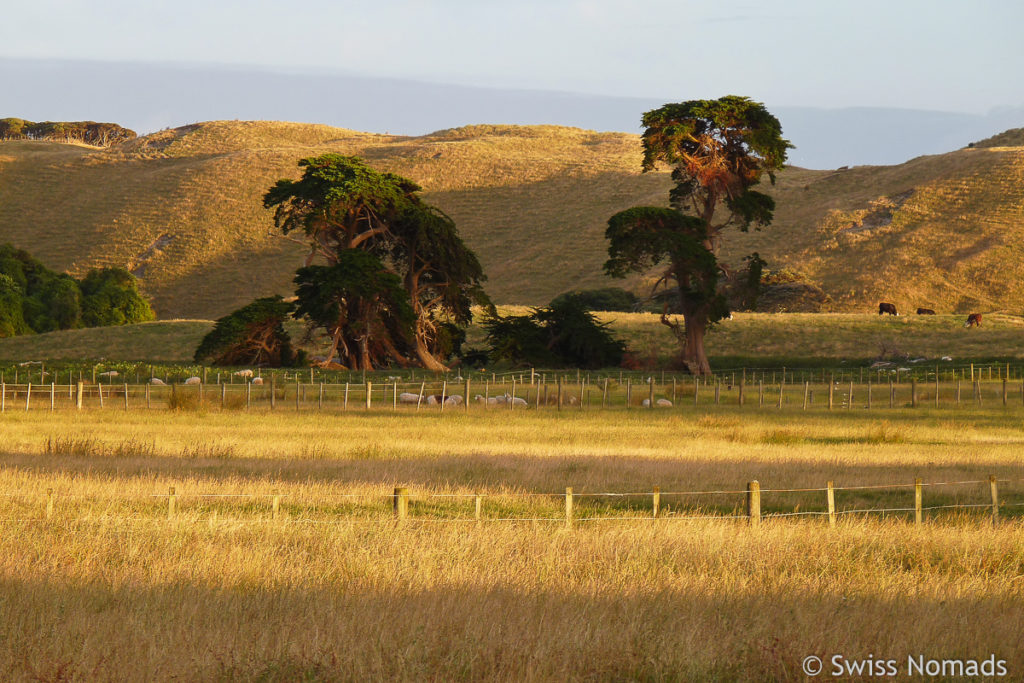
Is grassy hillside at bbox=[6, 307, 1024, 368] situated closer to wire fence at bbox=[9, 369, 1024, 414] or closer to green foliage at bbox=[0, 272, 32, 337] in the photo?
green foliage at bbox=[0, 272, 32, 337]

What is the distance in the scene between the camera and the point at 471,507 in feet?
56.7

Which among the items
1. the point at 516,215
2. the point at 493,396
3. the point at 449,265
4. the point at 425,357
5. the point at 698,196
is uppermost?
the point at 516,215

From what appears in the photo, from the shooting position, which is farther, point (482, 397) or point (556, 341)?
point (556, 341)

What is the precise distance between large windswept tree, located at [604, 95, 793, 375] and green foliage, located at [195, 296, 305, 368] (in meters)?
19.3

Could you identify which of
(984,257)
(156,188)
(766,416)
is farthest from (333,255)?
(156,188)

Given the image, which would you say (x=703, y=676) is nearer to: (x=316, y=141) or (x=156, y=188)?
(x=156, y=188)

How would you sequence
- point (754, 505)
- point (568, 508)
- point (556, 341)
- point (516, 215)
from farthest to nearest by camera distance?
1. point (516, 215)
2. point (556, 341)
3. point (754, 505)
4. point (568, 508)

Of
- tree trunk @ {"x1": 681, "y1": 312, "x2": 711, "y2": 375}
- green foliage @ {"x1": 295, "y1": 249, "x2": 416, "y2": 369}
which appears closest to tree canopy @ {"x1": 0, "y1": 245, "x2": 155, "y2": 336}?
green foliage @ {"x1": 295, "y1": 249, "x2": 416, "y2": 369}

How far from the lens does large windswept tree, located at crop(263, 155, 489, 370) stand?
2388 inches

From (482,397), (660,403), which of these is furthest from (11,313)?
(660,403)

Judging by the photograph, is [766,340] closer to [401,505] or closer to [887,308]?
[887,308]

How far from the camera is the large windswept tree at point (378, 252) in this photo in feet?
199

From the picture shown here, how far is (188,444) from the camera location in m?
27.2

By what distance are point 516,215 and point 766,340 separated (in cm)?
7449
